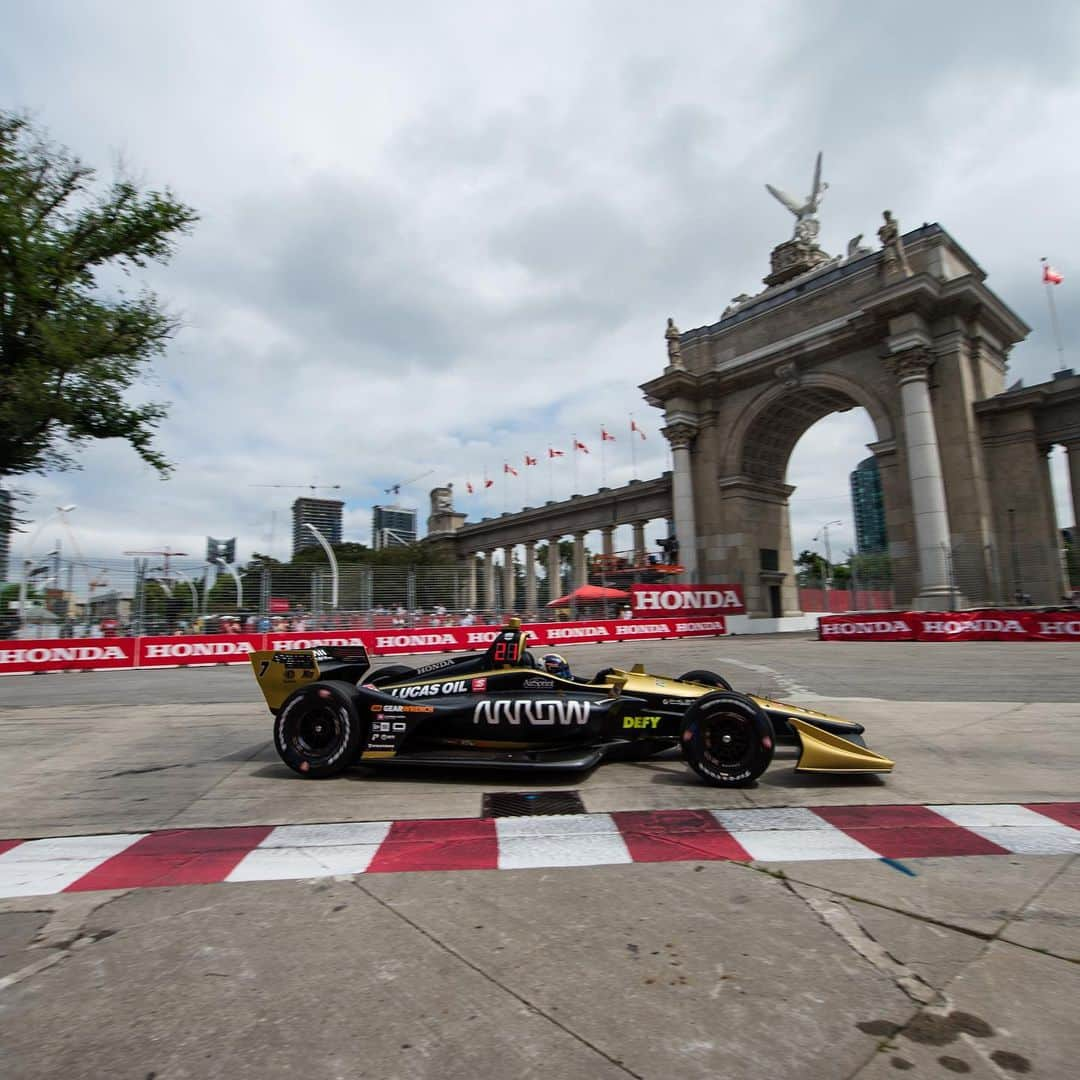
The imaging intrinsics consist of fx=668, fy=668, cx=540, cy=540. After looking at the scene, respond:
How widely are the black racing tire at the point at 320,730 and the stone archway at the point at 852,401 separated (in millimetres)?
23574

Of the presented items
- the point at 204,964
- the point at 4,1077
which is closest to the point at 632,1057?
the point at 204,964

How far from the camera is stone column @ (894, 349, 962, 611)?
23.9m

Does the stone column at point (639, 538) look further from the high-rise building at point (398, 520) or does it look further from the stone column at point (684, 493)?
the high-rise building at point (398, 520)

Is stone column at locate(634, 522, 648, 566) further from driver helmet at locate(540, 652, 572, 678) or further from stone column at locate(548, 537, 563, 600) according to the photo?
driver helmet at locate(540, 652, 572, 678)

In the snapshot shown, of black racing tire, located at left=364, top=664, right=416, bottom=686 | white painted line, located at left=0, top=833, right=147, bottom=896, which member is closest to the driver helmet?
black racing tire, located at left=364, top=664, right=416, bottom=686

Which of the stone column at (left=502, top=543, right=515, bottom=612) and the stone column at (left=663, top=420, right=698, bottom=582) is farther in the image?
the stone column at (left=502, top=543, right=515, bottom=612)

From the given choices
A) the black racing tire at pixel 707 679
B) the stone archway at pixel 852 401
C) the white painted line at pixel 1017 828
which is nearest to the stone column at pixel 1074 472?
the stone archway at pixel 852 401

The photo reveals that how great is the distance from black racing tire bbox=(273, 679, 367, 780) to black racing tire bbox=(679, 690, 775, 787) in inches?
104

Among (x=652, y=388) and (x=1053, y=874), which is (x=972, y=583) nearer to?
(x=652, y=388)

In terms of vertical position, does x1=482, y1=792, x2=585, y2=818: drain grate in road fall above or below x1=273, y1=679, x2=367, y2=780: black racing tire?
below

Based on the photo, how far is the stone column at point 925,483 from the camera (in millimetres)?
23891

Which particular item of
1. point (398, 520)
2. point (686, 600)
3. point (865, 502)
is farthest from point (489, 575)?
point (398, 520)

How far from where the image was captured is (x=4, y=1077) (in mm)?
1892

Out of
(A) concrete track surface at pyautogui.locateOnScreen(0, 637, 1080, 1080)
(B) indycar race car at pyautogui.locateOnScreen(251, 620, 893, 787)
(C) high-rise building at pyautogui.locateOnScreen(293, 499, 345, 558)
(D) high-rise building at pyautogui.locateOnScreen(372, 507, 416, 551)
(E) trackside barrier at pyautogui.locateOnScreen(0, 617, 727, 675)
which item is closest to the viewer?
(A) concrete track surface at pyautogui.locateOnScreen(0, 637, 1080, 1080)
